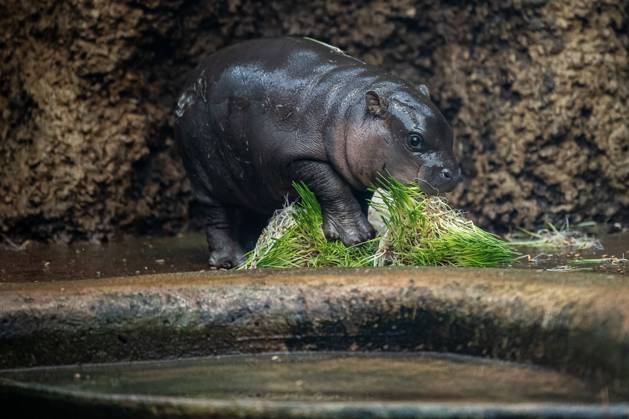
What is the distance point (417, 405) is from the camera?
3191 mm

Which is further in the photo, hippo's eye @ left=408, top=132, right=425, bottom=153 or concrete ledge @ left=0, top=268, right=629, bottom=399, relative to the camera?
hippo's eye @ left=408, top=132, right=425, bottom=153

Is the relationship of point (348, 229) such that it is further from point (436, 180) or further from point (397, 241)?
point (436, 180)

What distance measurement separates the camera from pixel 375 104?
553 cm

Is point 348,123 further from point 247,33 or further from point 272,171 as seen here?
point 247,33

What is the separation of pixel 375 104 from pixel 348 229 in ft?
2.06

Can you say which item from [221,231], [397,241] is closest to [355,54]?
[221,231]

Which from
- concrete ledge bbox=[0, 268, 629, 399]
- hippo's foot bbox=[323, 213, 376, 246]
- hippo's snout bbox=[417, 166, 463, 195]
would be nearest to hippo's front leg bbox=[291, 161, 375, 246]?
hippo's foot bbox=[323, 213, 376, 246]

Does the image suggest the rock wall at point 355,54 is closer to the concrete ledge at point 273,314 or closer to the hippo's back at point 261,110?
the hippo's back at point 261,110

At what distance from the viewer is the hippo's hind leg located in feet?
20.3

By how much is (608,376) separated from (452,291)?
73 centimetres

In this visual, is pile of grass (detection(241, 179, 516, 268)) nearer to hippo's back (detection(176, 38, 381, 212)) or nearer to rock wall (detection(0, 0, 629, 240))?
hippo's back (detection(176, 38, 381, 212))

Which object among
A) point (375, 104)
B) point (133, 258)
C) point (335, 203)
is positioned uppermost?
point (375, 104)

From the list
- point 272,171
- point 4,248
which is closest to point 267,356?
point 272,171

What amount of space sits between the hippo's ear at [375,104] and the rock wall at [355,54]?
1885 millimetres
